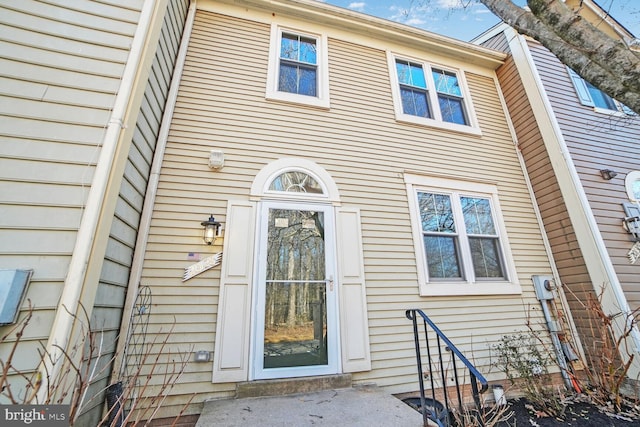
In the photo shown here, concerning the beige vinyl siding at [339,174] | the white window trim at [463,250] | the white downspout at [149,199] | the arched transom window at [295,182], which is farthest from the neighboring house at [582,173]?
the white downspout at [149,199]

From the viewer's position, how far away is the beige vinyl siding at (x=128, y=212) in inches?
83.7

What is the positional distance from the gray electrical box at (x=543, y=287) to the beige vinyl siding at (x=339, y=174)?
10 cm

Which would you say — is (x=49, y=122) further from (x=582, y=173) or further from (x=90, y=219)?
(x=582, y=173)

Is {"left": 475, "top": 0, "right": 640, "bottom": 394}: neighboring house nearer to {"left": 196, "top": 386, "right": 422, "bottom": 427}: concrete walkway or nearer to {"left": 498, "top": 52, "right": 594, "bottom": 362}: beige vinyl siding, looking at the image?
{"left": 498, "top": 52, "right": 594, "bottom": 362}: beige vinyl siding

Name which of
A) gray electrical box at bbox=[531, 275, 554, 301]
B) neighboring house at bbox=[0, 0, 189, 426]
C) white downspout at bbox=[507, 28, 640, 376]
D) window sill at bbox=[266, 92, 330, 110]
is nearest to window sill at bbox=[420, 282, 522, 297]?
gray electrical box at bbox=[531, 275, 554, 301]

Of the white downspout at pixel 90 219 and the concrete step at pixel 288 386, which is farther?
the concrete step at pixel 288 386

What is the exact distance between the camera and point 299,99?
3.93 meters

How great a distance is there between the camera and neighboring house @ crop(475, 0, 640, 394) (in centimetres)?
375

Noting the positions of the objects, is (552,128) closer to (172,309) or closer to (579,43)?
(579,43)

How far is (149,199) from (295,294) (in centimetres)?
192

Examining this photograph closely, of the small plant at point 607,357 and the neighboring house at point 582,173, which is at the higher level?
the neighboring house at point 582,173

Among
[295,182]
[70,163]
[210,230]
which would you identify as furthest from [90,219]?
[295,182]

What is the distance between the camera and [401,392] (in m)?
3.11

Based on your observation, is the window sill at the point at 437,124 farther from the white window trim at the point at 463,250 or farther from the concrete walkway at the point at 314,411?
the concrete walkway at the point at 314,411
